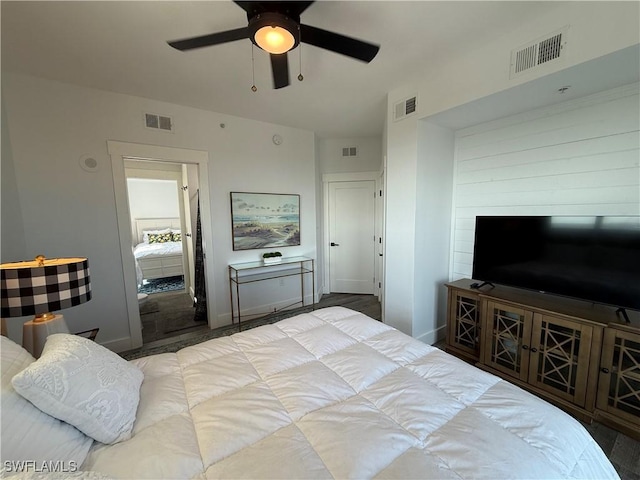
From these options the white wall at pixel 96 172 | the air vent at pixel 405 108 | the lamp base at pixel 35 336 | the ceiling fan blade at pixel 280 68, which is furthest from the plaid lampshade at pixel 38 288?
the air vent at pixel 405 108

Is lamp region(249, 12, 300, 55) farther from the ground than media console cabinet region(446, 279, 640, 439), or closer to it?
farther from the ground

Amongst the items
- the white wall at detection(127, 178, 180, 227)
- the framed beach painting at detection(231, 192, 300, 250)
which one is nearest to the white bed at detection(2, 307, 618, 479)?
the framed beach painting at detection(231, 192, 300, 250)

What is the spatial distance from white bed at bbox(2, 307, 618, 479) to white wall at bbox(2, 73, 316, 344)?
6.42 ft

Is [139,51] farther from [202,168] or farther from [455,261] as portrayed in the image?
[455,261]

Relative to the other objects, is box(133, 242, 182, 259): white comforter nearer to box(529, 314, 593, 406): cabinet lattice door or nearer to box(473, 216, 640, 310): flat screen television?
box(473, 216, 640, 310): flat screen television

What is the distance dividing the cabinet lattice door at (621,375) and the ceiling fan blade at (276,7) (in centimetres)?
271

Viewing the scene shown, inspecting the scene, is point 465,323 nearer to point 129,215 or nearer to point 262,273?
point 262,273

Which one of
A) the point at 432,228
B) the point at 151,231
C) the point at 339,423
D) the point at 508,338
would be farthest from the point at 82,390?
the point at 151,231

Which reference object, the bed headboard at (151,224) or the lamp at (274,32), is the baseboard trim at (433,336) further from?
the bed headboard at (151,224)

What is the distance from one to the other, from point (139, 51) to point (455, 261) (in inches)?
140

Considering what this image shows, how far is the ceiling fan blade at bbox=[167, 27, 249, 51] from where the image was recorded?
148 centimetres

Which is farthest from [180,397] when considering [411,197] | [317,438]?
[411,197]

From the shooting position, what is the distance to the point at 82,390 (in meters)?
0.90

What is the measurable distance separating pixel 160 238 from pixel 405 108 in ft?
20.2
